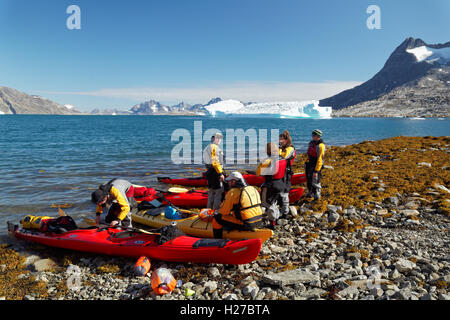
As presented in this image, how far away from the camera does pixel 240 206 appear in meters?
6.16

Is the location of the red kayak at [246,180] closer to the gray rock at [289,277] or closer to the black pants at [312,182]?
the black pants at [312,182]

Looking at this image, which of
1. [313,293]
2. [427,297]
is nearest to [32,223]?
[313,293]

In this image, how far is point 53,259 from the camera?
23.6 ft

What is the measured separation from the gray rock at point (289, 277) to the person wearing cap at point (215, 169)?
363 centimetres

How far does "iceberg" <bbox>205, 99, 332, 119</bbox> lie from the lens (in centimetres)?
9250

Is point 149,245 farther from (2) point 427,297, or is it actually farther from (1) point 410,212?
(1) point 410,212

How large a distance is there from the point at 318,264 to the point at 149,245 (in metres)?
3.84

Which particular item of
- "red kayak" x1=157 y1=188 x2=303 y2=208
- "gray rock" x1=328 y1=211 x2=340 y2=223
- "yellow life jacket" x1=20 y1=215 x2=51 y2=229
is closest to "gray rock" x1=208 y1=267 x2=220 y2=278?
"gray rock" x1=328 y1=211 x2=340 y2=223

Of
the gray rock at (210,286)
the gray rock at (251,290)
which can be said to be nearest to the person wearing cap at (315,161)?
the gray rock at (251,290)
